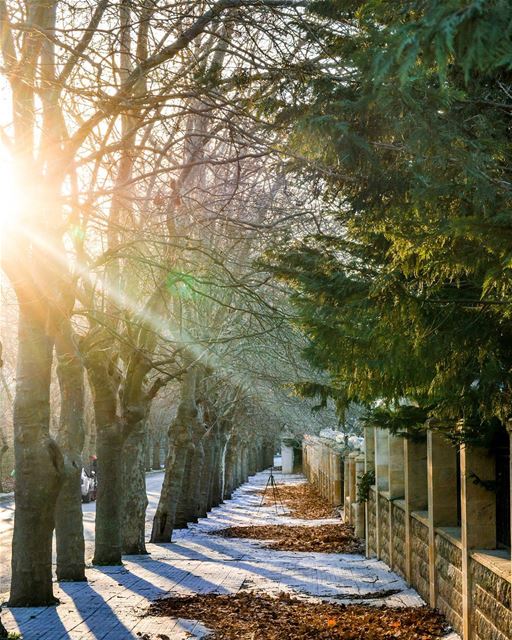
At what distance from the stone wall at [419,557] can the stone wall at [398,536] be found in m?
1.20

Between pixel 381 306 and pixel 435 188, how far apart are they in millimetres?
1262

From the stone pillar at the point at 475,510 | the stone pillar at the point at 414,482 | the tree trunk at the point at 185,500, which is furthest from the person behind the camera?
the tree trunk at the point at 185,500

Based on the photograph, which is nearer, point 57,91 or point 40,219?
point 57,91

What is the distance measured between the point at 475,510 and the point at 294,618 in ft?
10.1

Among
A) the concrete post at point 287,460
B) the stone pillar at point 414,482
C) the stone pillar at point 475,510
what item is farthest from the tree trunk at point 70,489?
the concrete post at point 287,460

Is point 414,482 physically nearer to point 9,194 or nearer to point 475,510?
point 475,510

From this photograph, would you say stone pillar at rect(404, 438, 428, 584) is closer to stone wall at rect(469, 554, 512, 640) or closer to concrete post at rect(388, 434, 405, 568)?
concrete post at rect(388, 434, 405, 568)

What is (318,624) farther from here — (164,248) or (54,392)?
(54,392)

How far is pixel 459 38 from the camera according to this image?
3258 mm

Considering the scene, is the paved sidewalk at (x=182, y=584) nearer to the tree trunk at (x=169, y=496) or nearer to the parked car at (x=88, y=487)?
the tree trunk at (x=169, y=496)

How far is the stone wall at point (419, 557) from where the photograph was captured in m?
13.9

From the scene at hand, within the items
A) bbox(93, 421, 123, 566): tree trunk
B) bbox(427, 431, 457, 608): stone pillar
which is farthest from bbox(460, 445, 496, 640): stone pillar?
bbox(93, 421, 123, 566): tree trunk

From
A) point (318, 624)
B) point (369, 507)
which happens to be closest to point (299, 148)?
point (318, 624)

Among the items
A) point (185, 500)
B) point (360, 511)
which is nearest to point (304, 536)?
point (360, 511)
